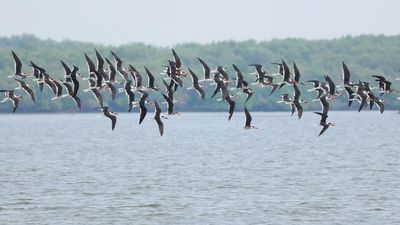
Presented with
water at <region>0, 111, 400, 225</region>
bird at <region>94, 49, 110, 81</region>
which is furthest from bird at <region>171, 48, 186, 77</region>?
water at <region>0, 111, 400, 225</region>

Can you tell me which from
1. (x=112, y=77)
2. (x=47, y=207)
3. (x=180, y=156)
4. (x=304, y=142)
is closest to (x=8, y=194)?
(x=47, y=207)

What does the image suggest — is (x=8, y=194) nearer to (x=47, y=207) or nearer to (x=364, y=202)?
(x=47, y=207)

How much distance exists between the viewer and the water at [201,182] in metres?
57.5

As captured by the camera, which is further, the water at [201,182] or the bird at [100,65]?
the water at [201,182]

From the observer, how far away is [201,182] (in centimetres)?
7225

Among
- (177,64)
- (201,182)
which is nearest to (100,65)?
(177,64)

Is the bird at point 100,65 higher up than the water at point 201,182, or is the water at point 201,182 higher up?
the bird at point 100,65

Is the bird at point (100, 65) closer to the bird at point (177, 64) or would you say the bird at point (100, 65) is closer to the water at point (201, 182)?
the bird at point (177, 64)

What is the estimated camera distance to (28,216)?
188ft

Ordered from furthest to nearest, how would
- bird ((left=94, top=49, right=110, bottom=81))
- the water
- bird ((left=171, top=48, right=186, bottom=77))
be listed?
the water, bird ((left=171, top=48, right=186, bottom=77)), bird ((left=94, top=49, right=110, bottom=81))

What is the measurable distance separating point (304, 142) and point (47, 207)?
65293mm

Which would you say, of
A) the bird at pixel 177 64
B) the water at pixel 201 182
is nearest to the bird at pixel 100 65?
the bird at pixel 177 64

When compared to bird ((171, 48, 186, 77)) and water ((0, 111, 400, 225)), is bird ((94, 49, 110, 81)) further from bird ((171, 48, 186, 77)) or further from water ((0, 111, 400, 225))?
water ((0, 111, 400, 225))

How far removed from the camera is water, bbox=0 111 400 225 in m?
57.5
